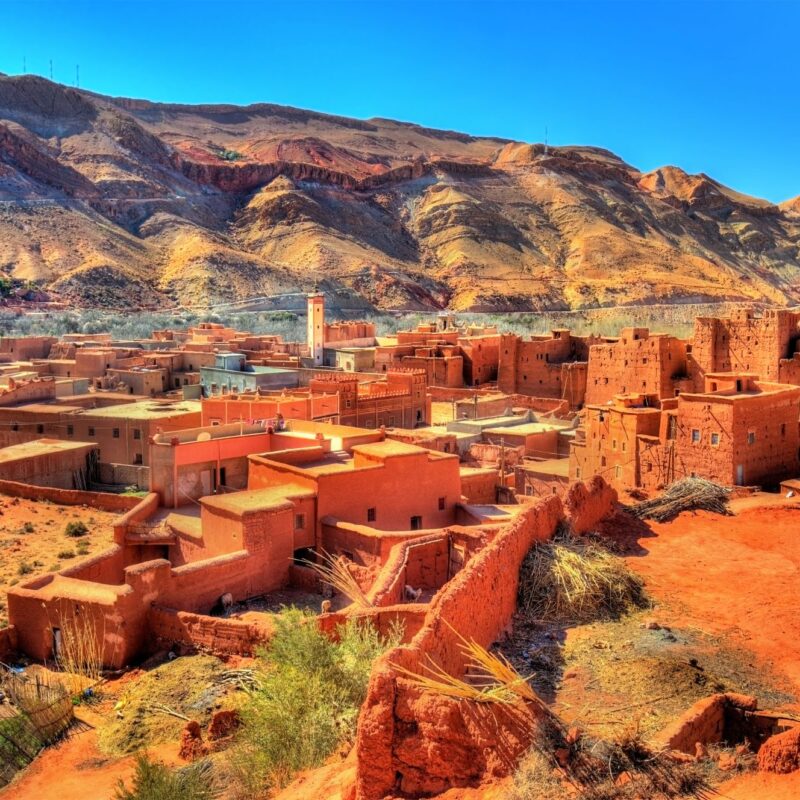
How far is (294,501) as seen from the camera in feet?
43.5

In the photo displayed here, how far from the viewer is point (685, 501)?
15500 millimetres

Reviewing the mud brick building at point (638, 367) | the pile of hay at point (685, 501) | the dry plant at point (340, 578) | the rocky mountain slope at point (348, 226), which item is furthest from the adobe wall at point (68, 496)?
the rocky mountain slope at point (348, 226)

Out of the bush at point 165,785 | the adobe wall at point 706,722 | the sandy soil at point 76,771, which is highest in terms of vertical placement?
the adobe wall at point 706,722

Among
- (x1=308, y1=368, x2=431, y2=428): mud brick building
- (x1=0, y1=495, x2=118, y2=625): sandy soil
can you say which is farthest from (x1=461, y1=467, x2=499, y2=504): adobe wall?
(x1=308, y1=368, x2=431, y2=428): mud brick building

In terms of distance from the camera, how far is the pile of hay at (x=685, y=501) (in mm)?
15156

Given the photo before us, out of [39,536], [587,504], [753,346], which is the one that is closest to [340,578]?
[587,504]

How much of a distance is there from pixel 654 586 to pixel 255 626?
16.5 feet

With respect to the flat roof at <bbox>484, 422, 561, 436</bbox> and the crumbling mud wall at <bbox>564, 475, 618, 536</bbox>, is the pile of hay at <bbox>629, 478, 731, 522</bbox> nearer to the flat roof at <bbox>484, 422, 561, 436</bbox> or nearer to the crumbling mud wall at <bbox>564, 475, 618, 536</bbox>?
the crumbling mud wall at <bbox>564, 475, 618, 536</bbox>

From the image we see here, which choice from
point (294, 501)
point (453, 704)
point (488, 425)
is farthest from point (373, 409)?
point (453, 704)

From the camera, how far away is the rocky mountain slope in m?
72.6

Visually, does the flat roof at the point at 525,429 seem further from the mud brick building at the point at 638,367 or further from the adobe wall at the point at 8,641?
the adobe wall at the point at 8,641

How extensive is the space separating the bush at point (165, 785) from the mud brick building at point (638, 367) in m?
21.5

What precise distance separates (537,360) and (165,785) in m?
32.1

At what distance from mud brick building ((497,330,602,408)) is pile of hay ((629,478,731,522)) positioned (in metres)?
20.9
